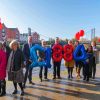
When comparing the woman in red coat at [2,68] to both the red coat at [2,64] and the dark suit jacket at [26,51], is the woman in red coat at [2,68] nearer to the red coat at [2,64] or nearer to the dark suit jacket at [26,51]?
the red coat at [2,64]

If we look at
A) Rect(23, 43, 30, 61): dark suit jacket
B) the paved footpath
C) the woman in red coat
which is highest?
Rect(23, 43, 30, 61): dark suit jacket

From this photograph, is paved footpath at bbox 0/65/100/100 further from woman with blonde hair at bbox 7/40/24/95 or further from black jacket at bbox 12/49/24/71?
black jacket at bbox 12/49/24/71

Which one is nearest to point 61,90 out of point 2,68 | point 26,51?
point 26,51

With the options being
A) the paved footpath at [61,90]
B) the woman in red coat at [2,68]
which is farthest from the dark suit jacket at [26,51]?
the woman in red coat at [2,68]

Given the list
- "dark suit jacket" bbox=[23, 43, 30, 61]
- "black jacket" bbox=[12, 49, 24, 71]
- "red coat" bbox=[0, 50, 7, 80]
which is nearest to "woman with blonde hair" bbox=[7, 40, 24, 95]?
"black jacket" bbox=[12, 49, 24, 71]

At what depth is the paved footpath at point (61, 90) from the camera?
8.77m

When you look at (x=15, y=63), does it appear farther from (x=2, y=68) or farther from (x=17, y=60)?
(x=2, y=68)

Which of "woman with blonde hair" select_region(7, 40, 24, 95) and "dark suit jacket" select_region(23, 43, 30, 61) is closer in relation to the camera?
"woman with blonde hair" select_region(7, 40, 24, 95)

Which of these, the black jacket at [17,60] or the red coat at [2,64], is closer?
the black jacket at [17,60]

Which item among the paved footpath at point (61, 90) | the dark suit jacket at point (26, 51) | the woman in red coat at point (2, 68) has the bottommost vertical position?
the paved footpath at point (61, 90)

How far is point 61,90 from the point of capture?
9.91 metres

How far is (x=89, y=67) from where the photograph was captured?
1229 cm

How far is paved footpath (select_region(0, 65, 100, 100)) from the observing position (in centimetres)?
877

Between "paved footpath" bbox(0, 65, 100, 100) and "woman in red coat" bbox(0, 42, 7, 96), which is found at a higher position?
"woman in red coat" bbox(0, 42, 7, 96)
